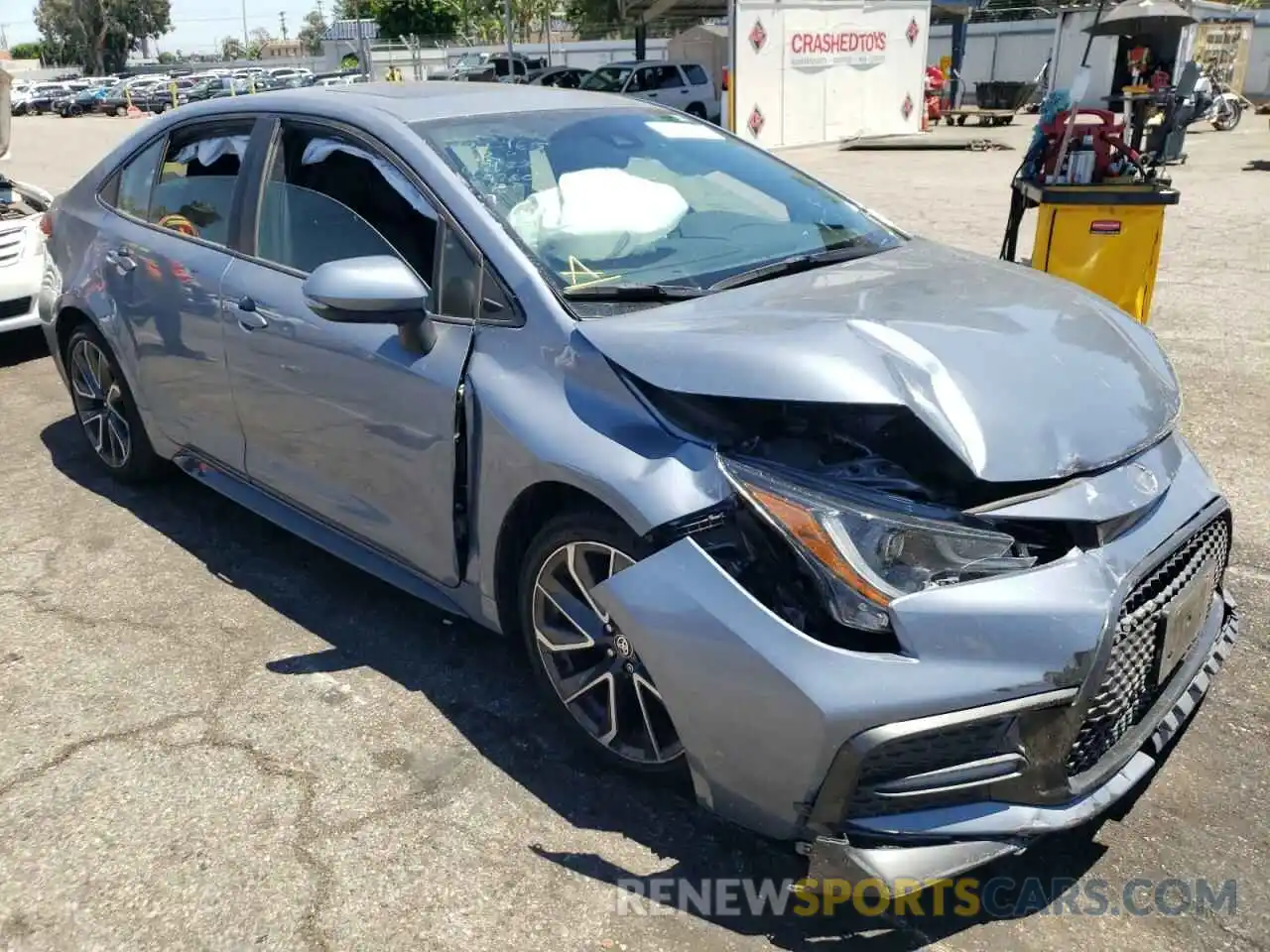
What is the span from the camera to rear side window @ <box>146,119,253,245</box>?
3.82 meters

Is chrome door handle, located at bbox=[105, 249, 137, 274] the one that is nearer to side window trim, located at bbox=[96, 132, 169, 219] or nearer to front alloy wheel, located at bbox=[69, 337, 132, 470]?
side window trim, located at bbox=[96, 132, 169, 219]

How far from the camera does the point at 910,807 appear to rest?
2121mm

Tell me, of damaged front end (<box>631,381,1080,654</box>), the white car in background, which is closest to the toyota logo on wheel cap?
the white car in background

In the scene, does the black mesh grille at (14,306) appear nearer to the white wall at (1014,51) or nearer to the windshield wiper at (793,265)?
the windshield wiper at (793,265)

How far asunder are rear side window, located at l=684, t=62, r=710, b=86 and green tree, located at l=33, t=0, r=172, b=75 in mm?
84223

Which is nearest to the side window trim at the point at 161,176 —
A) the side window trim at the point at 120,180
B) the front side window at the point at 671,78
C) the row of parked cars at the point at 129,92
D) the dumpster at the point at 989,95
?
the side window trim at the point at 120,180

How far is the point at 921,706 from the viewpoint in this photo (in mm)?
2047

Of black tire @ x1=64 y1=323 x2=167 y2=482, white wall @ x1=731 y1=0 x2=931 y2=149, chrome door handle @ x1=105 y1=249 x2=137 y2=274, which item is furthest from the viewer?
white wall @ x1=731 y1=0 x2=931 y2=149

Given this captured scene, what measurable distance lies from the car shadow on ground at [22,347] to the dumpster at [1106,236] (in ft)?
21.6

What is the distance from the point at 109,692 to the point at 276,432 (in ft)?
3.21

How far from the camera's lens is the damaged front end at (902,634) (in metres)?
2.06

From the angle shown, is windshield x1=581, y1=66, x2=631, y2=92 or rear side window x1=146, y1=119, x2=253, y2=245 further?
windshield x1=581, y1=66, x2=631, y2=92

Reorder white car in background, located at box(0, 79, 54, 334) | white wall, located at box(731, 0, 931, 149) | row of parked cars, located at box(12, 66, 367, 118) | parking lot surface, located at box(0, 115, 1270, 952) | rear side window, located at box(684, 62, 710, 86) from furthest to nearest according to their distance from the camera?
1. row of parked cars, located at box(12, 66, 367, 118)
2. rear side window, located at box(684, 62, 710, 86)
3. white wall, located at box(731, 0, 931, 149)
4. white car in background, located at box(0, 79, 54, 334)
5. parking lot surface, located at box(0, 115, 1270, 952)

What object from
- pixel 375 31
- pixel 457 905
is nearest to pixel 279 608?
pixel 457 905
